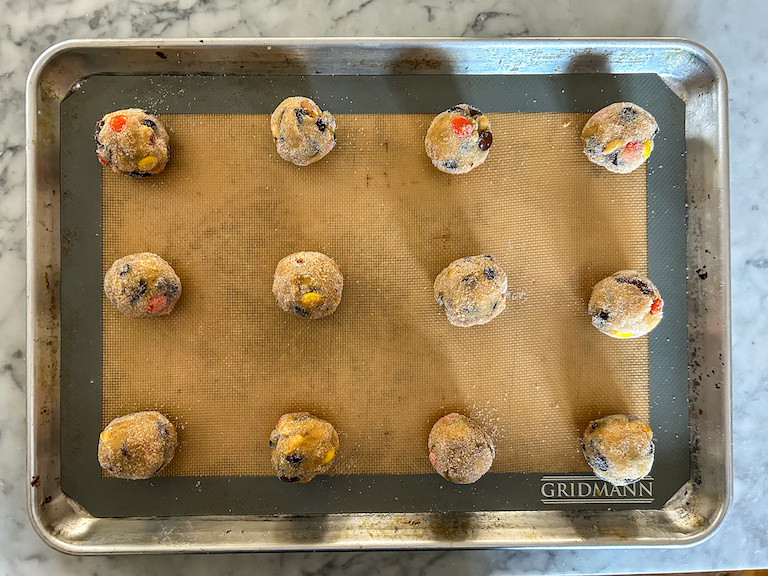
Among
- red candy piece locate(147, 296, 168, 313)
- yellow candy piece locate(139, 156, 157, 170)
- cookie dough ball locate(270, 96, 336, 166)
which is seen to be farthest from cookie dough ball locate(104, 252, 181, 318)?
cookie dough ball locate(270, 96, 336, 166)

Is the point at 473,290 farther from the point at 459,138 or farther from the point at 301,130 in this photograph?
the point at 301,130

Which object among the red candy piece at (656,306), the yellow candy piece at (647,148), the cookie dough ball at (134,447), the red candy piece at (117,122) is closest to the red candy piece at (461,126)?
the yellow candy piece at (647,148)

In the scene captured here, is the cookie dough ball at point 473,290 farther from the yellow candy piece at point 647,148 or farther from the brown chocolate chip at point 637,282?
the yellow candy piece at point 647,148

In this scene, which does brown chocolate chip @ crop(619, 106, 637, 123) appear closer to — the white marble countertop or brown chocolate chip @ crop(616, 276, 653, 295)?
the white marble countertop

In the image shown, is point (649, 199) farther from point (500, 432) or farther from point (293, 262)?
point (293, 262)

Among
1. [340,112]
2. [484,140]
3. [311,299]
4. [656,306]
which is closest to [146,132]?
[340,112]
